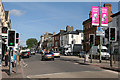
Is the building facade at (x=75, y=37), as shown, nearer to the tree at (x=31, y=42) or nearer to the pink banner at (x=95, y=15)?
the pink banner at (x=95, y=15)

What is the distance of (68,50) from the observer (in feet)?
199

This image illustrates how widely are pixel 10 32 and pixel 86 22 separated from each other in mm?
48831

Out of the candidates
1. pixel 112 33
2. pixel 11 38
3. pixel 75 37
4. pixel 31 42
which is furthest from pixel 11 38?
pixel 31 42

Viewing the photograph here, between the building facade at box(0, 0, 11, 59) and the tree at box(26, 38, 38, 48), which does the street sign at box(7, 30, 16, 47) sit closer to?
the building facade at box(0, 0, 11, 59)

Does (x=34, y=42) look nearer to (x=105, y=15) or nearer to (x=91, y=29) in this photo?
(x=91, y=29)

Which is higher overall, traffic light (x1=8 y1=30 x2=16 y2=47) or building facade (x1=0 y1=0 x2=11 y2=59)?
building facade (x1=0 y1=0 x2=11 y2=59)

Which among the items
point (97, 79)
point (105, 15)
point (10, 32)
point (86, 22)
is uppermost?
point (86, 22)

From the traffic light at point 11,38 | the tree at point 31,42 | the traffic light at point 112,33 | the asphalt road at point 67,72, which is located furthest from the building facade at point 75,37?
Answer: the tree at point 31,42

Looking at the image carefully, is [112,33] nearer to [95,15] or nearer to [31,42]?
[95,15]

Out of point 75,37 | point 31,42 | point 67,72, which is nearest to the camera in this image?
point 67,72

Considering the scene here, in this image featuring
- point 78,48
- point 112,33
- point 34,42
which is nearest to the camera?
point 112,33

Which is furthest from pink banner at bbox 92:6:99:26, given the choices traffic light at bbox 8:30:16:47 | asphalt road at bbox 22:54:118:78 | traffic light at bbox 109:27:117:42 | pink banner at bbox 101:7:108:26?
traffic light at bbox 8:30:16:47

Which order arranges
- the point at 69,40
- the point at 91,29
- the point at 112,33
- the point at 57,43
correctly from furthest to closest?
the point at 57,43 → the point at 69,40 → the point at 91,29 → the point at 112,33

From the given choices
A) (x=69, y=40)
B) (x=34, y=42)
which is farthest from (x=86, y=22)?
(x=34, y=42)
